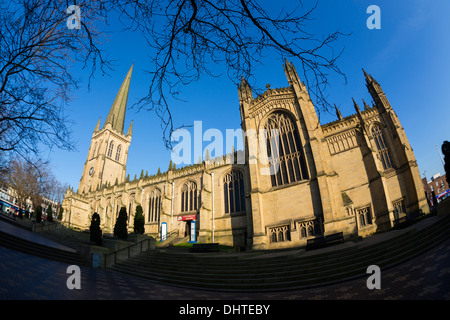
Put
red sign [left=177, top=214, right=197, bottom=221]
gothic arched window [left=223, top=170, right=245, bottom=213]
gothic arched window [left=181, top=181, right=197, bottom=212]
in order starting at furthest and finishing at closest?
1. gothic arched window [left=181, top=181, right=197, bottom=212]
2. red sign [left=177, top=214, right=197, bottom=221]
3. gothic arched window [left=223, top=170, right=245, bottom=213]

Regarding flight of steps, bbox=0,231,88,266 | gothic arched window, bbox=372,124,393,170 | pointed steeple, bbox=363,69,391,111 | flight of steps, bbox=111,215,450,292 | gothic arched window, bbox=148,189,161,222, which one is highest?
pointed steeple, bbox=363,69,391,111

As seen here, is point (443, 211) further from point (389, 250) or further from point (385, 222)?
point (385, 222)

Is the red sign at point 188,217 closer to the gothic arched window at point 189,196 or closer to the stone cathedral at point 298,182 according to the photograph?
the stone cathedral at point 298,182

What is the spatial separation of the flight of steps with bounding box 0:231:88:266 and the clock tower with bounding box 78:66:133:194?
35460 mm

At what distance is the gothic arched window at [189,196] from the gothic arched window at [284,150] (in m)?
12.9

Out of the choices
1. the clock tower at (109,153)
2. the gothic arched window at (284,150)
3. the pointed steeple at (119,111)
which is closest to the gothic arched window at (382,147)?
the gothic arched window at (284,150)

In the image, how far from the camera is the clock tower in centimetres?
4991

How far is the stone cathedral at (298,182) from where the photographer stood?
18844 millimetres

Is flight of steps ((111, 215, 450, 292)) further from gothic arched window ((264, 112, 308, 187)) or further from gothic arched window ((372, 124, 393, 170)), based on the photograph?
gothic arched window ((372, 124, 393, 170))

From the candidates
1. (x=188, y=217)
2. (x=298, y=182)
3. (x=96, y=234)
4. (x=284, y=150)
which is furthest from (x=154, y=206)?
(x=298, y=182)

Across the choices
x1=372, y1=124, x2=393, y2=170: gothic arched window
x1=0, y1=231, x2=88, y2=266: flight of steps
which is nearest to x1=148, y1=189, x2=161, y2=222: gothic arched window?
x1=0, y1=231, x2=88, y2=266: flight of steps

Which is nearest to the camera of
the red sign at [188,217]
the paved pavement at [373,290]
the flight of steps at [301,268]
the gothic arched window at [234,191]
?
the paved pavement at [373,290]
